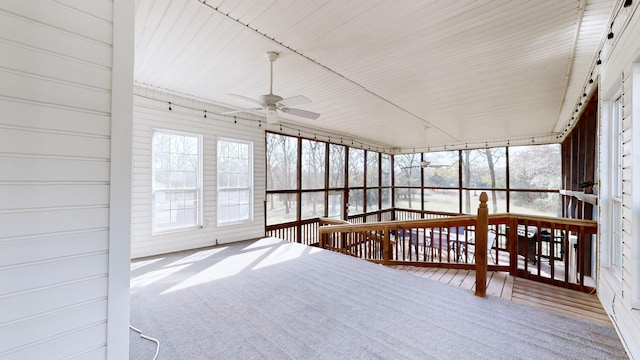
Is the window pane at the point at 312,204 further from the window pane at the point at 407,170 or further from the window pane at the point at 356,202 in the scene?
the window pane at the point at 407,170

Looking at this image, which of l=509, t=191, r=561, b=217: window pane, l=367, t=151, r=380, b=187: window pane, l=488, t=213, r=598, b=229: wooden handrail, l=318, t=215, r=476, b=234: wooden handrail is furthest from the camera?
l=367, t=151, r=380, b=187: window pane

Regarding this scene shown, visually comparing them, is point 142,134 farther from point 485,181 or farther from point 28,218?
point 485,181

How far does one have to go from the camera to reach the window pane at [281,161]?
6398 millimetres

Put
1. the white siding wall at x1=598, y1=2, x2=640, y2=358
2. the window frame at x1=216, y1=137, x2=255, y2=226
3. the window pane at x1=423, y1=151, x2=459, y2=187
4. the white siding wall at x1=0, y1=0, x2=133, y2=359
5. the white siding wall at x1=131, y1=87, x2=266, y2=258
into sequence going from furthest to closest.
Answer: the window pane at x1=423, y1=151, x2=459, y2=187 < the window frame at x1=216, y1=137, x2=255, y2=226 < the white siding wall at x1=131, y1=87, x2=266, y2=258 < the white siding wall at x1=598, y1=2, x2=640, y2=358 < the white siding wall at x1=0, y1=0, x2=133, y2=359

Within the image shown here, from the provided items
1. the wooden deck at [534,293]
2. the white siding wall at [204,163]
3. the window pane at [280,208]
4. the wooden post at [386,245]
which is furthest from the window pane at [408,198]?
the wooden deck at [534,293]

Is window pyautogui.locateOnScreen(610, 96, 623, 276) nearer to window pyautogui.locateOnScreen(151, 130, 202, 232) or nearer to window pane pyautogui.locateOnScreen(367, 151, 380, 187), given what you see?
window pyautogui.locateOnScreen(151, 130, 202, 232)

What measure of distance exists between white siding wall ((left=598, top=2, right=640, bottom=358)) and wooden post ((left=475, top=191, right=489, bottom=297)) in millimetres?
982

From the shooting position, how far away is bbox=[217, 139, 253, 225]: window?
5492 mm

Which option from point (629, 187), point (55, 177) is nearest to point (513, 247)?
point (629, 187)

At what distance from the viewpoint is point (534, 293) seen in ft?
9.61

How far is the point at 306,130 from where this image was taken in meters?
7.14

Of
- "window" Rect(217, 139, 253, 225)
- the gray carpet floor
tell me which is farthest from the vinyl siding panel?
"window" Rect(217, 139, 253, 225)

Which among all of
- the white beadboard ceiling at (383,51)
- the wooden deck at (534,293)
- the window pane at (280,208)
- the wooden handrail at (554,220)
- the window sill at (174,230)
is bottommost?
the wooden deck at (534,293)

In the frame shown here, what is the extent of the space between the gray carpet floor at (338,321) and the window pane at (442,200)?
22.1ft
